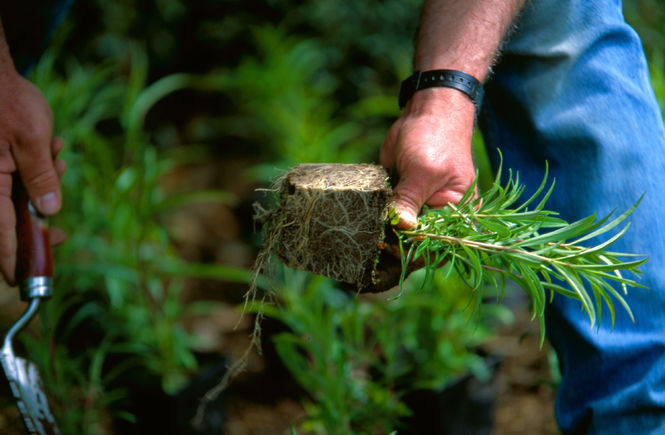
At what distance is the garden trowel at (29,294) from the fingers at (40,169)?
3 cm

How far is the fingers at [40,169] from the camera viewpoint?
1241 mm

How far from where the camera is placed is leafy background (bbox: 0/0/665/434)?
5.20 feet

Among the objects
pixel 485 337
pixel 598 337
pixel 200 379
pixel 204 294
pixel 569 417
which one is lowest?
pixel 204 294

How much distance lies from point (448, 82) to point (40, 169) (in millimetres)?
970

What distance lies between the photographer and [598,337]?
1161 millimetres

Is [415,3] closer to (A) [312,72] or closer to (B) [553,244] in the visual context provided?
(A) [312,72]

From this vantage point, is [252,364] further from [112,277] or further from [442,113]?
[442,113]

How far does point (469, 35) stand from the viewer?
3.93ft

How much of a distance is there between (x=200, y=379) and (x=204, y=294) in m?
1.00

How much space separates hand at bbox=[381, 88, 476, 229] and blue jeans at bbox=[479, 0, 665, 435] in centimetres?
22

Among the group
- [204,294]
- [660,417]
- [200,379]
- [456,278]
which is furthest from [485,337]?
[204,294]

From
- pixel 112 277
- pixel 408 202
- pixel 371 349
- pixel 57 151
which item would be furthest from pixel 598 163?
pixel 112 277

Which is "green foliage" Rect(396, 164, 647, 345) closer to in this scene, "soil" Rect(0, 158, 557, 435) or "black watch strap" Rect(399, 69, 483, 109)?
"black watch strap" Rect(399, 69, 483, 109)

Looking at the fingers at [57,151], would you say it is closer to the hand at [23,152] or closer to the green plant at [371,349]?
the hand at [23,152]
